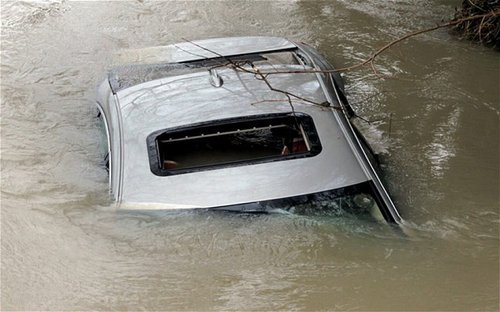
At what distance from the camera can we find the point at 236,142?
3.96 m

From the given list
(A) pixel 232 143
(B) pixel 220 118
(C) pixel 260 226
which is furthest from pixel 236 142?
(C) pixel 260 226

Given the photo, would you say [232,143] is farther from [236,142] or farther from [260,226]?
[260,226]

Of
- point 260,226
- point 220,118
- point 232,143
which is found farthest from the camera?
point 232,143

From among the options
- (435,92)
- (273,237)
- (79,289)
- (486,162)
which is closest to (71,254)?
(79,289)

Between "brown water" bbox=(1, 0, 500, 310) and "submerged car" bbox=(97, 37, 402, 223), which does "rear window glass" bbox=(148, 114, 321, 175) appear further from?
"brown water" bbox=(1, 0, 500, 310)

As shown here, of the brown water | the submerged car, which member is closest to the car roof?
the submerged car

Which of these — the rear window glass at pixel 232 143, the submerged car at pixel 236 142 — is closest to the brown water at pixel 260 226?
the submerged car at pixel 236 142

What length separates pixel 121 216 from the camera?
370 centimetres

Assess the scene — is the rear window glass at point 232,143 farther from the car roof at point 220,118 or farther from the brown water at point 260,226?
the brown water at point 260,226

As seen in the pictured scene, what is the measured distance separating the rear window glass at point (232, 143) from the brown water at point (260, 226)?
383 millimetres

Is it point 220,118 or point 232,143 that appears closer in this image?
point 220,118

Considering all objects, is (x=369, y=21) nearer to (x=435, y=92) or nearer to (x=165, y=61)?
(x=435, y=92)

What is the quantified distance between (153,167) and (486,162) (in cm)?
297

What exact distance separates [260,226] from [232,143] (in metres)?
0.63
